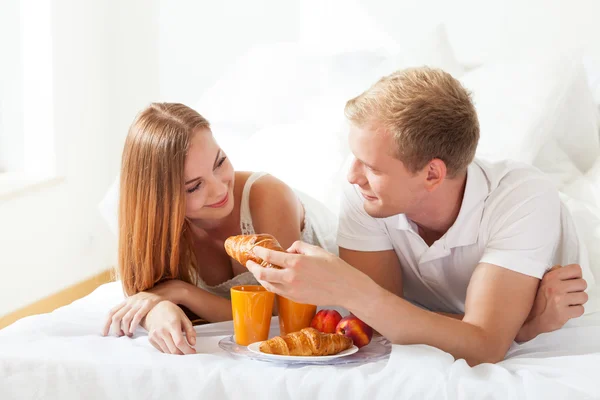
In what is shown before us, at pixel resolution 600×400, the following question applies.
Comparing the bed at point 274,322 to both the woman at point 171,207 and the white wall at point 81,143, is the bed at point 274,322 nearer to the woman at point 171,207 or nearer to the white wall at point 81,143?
the woman at point 171,207

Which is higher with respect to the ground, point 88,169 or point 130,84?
point 130,84

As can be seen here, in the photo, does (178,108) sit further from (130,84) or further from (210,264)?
(130,84)

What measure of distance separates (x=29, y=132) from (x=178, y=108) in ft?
5.36

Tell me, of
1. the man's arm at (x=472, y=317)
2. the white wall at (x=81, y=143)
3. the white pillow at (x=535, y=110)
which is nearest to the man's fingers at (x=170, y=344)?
the man's arm at (x=472, y=317)

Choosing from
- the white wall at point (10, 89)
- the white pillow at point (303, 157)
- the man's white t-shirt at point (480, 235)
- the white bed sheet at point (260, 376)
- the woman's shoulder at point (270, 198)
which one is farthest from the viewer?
the white wall at point (10, 89)

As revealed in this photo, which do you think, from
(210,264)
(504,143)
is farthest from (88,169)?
(504,143)

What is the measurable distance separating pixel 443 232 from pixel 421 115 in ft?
1.11

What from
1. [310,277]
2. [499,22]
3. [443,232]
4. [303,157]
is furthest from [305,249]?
[499,22]

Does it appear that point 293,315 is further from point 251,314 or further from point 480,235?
point 480,235

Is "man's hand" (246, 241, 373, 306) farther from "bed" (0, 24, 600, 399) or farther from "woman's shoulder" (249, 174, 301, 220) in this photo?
"woman's shoulder" (249, 174, 301, 220)

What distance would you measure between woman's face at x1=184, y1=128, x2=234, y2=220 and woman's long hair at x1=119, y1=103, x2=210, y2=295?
2 cm

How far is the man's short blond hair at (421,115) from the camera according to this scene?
1.52 metres

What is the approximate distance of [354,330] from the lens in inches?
57.6

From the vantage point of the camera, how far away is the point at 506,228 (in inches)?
61.7
